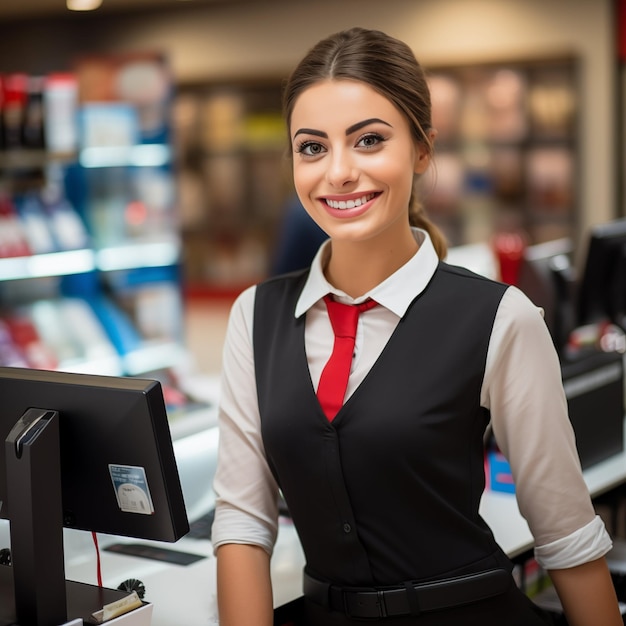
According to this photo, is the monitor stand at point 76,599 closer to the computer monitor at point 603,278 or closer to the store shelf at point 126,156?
the computer monitor at point 603,278

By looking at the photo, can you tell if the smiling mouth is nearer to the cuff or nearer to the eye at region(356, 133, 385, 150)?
the eye at region(356, 133, 385, 150)

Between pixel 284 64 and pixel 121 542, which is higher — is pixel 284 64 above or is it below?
above

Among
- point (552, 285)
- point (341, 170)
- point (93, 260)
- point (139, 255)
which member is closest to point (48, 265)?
point (93, 260)

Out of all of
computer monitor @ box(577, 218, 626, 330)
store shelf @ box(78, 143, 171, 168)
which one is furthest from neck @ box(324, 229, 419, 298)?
store shelf @ box(78, 143, 171, 168)

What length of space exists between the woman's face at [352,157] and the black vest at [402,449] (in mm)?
178

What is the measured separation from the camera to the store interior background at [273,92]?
7488mm

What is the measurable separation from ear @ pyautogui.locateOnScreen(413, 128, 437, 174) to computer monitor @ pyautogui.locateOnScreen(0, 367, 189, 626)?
638 mm

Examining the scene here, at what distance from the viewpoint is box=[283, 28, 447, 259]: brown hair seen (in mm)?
1707

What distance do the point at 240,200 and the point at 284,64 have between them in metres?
1.44

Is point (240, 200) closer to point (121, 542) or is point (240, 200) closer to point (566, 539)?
point (121, 542)


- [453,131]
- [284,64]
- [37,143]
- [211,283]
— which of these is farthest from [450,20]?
[37,143]

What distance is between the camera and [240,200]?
9.68m

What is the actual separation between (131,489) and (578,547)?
0.76 m

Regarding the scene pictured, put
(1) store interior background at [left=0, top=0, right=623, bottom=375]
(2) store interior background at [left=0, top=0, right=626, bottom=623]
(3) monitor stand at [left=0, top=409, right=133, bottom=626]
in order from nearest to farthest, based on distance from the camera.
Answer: (3) monitor stand at [left=0, top=409, right=133, bottom=626] → (2) store interior background at [left=0, top=0, right=626, bottom=623] → (1) store interior background at [left=0, top=0, right=623, bottom=375]
